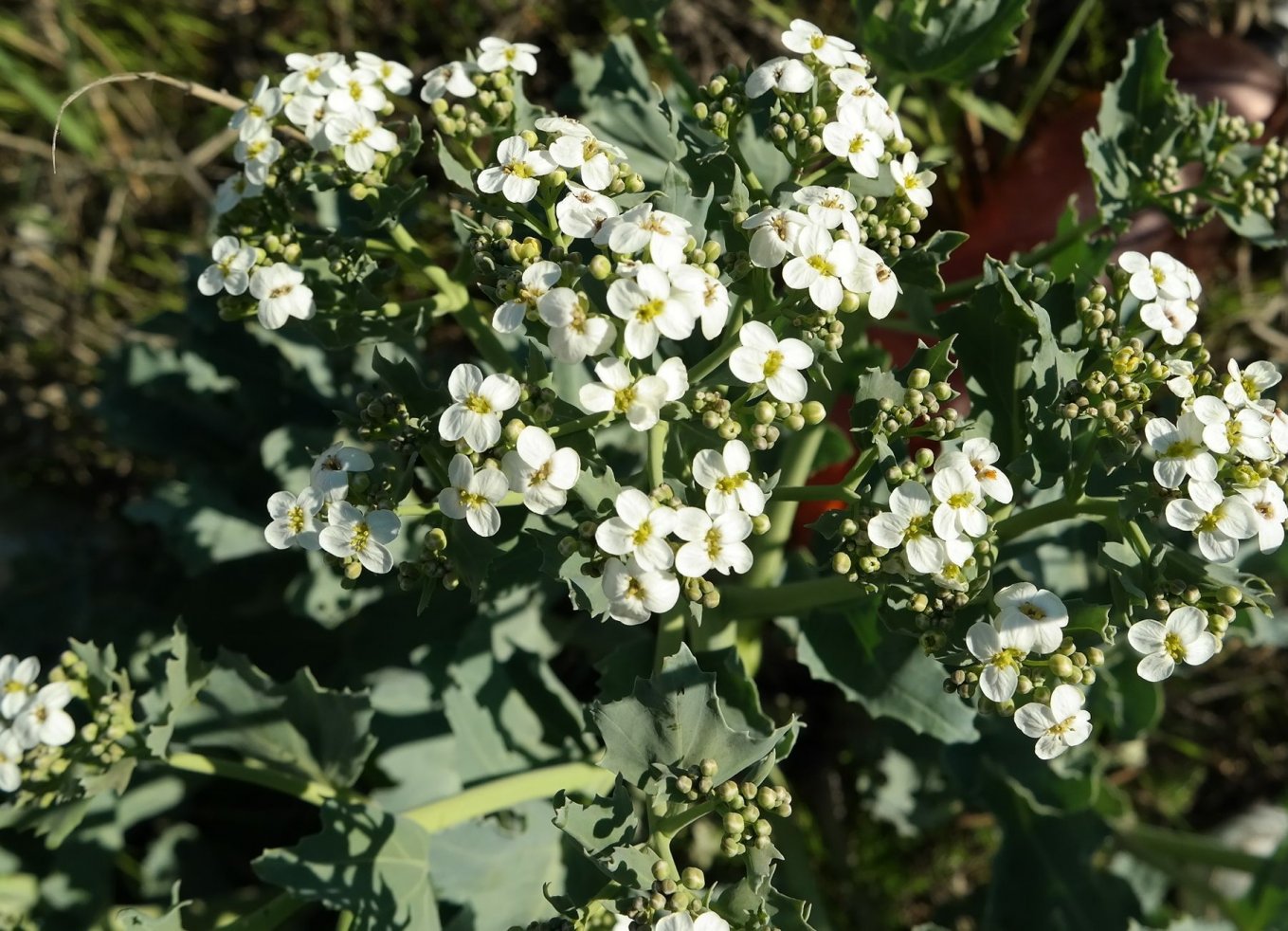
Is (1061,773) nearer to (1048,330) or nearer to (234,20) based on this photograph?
(1048,330)

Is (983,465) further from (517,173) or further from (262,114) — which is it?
(262,114)

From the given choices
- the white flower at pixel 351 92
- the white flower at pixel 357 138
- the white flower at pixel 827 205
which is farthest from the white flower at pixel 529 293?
the white flower at pixel 351 92

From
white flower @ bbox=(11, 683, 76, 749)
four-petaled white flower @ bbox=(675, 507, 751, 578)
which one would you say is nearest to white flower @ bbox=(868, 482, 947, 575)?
four-petaled white flower @ bbox=(675, 507, 751, 578)

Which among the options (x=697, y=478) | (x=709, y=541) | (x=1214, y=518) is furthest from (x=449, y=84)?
(x=1214, y=518)

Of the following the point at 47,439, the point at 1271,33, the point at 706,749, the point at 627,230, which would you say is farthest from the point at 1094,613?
the point at 47,439

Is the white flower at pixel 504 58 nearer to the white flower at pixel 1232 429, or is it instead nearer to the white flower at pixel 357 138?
the white flower at pixel 357 138

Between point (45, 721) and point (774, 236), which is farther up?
point (774, 236)
